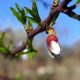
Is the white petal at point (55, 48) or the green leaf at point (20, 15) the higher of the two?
the green leaf at point (20, 15)

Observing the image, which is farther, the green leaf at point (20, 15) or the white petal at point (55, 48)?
the green leaf at point (20, 15)

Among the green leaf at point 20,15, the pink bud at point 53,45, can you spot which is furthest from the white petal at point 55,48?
the green leaf at point 20,15

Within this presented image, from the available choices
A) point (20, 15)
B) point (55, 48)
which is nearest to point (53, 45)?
point (55, 48)

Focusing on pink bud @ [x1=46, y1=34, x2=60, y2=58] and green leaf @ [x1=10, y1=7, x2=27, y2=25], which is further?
green leaf @ [x1=10, y1=7, x2=27, y2=25]

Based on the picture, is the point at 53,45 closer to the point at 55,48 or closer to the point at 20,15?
the point at 55,48

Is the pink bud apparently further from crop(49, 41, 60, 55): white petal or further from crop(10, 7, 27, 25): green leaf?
crop(10, 7, 27, 25): green leaf

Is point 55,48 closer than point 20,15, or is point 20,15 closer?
point 55,48

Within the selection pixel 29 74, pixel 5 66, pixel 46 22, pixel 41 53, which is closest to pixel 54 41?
pixel 46 22

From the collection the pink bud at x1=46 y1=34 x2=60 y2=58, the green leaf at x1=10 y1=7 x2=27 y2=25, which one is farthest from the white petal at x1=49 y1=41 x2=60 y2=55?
the green leaf at x1=10 y1=7 x2=27 y2=25

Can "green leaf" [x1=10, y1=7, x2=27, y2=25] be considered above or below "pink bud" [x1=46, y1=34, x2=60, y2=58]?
above

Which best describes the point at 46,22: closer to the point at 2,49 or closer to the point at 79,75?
the point at 2,49

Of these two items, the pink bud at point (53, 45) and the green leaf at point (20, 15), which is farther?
Result: the green leaf at point (20, 15)

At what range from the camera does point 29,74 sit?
8578mm

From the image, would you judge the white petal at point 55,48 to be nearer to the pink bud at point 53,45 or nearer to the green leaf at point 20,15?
the pink bud at point 53,45
